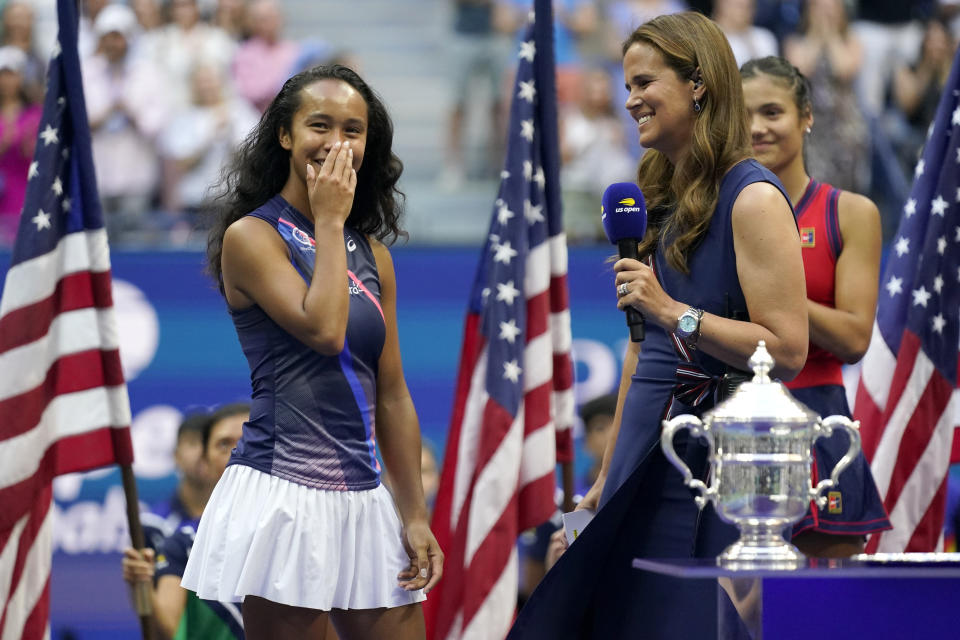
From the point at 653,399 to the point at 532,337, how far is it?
5.33 ft

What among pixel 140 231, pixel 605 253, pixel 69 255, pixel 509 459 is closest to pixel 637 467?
pixel 509 459

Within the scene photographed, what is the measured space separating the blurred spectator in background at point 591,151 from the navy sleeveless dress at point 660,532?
16.0 ft

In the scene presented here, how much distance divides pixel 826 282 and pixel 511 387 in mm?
1352

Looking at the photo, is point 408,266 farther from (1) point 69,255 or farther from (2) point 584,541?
(2) point 584,541

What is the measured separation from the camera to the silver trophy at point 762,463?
8.45ft

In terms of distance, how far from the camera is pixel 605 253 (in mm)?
7254

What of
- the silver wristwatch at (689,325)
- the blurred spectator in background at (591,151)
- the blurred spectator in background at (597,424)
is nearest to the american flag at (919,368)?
the blurred spectator in background at (597,424)

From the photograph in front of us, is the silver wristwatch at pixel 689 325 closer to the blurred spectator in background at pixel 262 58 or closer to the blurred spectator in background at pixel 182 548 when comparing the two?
the blurred spectator in background at pixel 182 548

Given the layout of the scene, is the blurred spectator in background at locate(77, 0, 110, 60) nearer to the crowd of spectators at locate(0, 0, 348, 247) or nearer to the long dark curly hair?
the crowd of spectators at locate(0, 0, 348, 247)

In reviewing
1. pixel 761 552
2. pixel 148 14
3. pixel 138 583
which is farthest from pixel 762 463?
pixel 148 14

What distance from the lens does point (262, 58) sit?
919cm

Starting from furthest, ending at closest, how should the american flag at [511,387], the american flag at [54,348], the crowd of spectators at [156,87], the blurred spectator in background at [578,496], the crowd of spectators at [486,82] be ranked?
the crowd of spectators at [156,87], the crowd of spectators at [486,82], the blurred spectator in background at [578,496], the american flag at [511,387], the american flag at [54,348]

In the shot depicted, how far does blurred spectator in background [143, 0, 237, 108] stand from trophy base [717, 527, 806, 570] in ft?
22.7

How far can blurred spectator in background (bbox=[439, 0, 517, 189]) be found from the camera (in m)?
9.09
